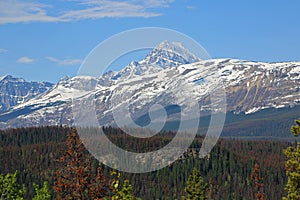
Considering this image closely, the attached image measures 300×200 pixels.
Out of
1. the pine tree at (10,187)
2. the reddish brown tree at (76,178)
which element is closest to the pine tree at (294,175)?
the reddish brown tree at (76,178)

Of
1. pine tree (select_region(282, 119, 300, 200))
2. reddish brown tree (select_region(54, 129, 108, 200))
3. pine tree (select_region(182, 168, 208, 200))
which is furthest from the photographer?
pine tree (select_region(182, 168, 208, 200))

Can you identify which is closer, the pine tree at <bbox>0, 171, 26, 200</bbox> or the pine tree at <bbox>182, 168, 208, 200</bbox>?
the pine tree at <bbox>0, 171, 26, 200</bbox>

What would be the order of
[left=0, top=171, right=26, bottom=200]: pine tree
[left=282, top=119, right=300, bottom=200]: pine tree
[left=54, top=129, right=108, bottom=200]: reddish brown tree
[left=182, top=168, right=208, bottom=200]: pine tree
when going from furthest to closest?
[left=182, top=168, right=208, bottom=200]: pine tree → [left=0, top=171, right=26, bottom=200]: pine tree → [left=282, top=119, right=300, bottom=200]: pine tree → [left=54, top=129, right=108, bottom=200]: reddish brown tree

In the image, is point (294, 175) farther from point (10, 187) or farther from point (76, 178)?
point (10, 187)

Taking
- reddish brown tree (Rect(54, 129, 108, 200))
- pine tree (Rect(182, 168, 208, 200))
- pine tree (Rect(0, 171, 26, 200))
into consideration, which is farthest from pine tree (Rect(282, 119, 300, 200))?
pine tree (Rect(0, 171, 26, 200))

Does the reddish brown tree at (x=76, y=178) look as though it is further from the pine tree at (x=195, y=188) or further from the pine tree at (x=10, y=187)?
the pine tree at (x=195, y=188)

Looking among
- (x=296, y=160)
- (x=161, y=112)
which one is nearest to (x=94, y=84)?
(x=161, y=112)

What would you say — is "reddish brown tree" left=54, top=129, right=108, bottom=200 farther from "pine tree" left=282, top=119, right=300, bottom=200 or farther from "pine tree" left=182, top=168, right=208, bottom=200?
"pine tree" left=182, top=168, right=208, bottom=200

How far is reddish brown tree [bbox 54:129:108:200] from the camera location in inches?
1254

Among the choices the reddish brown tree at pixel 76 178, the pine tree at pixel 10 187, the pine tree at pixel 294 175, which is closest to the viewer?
the reddish brown tree at pixel 76 178

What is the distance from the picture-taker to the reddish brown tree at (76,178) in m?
31.9

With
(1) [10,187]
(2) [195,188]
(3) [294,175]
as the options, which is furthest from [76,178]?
(2) [195,188]

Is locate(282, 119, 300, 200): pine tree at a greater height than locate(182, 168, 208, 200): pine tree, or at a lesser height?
greater

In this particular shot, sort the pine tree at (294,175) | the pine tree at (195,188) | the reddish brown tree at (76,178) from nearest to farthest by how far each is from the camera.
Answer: the reddish brown tree at (76,178) → the pine tree at (294,175) → the pine tree at (195,188)
